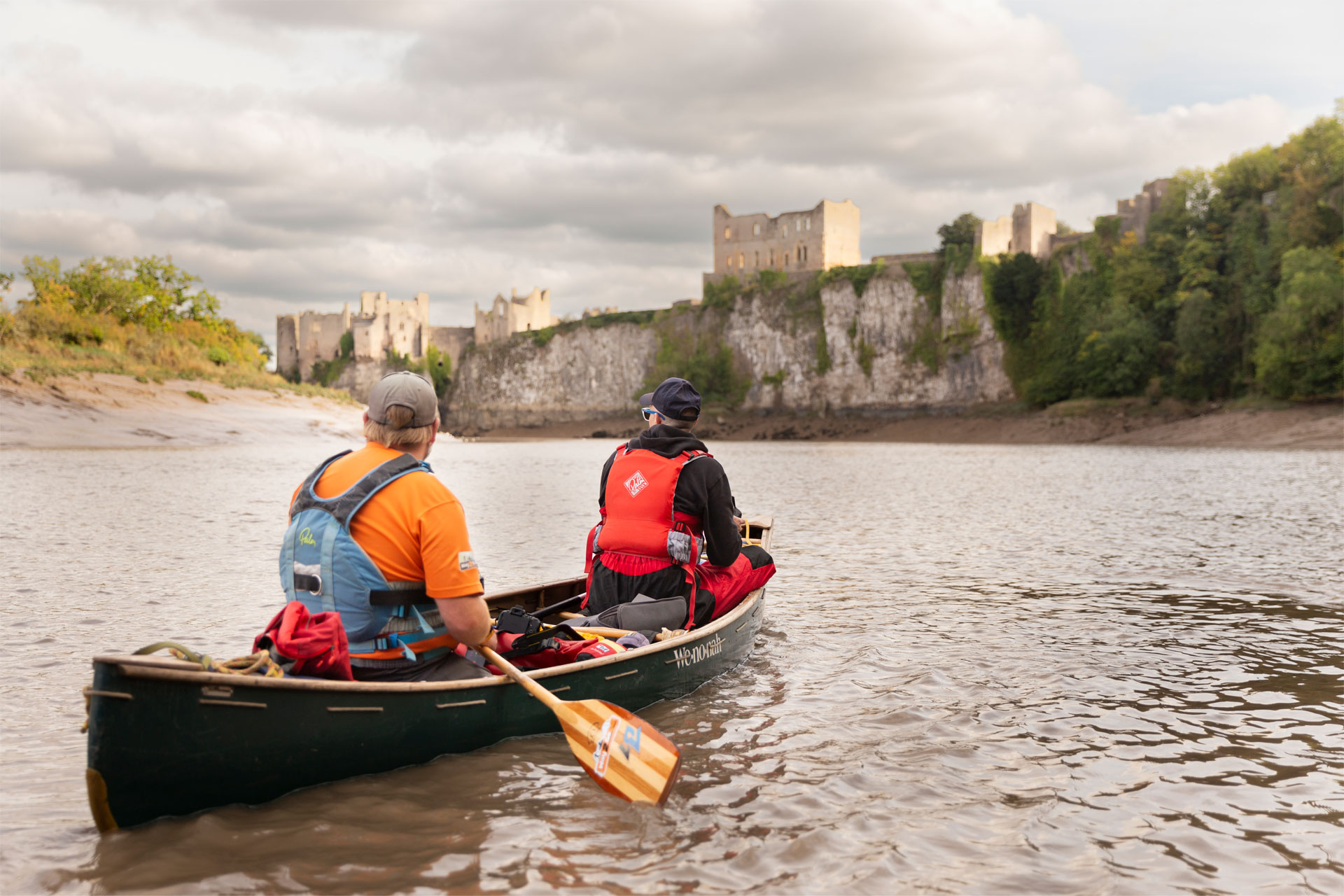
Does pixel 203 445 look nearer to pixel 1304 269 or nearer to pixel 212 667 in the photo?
pixel 212 667

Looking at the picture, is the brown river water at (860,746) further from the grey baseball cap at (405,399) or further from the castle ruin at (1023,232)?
the castle ruin at (1023,232)

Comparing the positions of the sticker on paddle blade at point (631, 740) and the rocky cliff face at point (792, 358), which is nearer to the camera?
the sticker on paddle blade at point (631, 740)

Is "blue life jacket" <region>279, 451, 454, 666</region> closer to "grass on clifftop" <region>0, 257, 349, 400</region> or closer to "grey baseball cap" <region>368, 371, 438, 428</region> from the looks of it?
"grey baseball cap" <region>368, 371, 438, 428</region>

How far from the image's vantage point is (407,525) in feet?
16.1

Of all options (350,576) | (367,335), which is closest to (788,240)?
(367,335)

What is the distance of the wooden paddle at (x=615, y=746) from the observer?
5.17 metres

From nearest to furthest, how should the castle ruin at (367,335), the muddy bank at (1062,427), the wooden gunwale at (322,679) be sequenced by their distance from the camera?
the wooden gunwale at (322,679) < the muddy bank at (1062,427) < the castle ruin at (367,335)

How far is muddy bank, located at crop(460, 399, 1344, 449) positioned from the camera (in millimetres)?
52062

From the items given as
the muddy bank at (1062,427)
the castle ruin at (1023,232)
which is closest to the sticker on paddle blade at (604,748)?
the muddy bank at (1062,427)

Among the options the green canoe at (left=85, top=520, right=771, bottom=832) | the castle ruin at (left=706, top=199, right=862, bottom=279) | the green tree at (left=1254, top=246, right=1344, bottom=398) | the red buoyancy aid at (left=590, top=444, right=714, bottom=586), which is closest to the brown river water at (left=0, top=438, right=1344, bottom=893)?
the green canoe at (left=85, top=520, right=771, bottom=832)

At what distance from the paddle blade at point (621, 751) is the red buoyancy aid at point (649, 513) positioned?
1.72 meters

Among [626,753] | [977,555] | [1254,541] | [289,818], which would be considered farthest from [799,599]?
[1254,541]

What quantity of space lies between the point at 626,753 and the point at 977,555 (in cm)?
1027

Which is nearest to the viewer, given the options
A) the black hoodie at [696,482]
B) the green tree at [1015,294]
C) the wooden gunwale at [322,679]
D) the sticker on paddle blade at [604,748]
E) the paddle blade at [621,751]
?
the wooden gunwale at [322,679]
